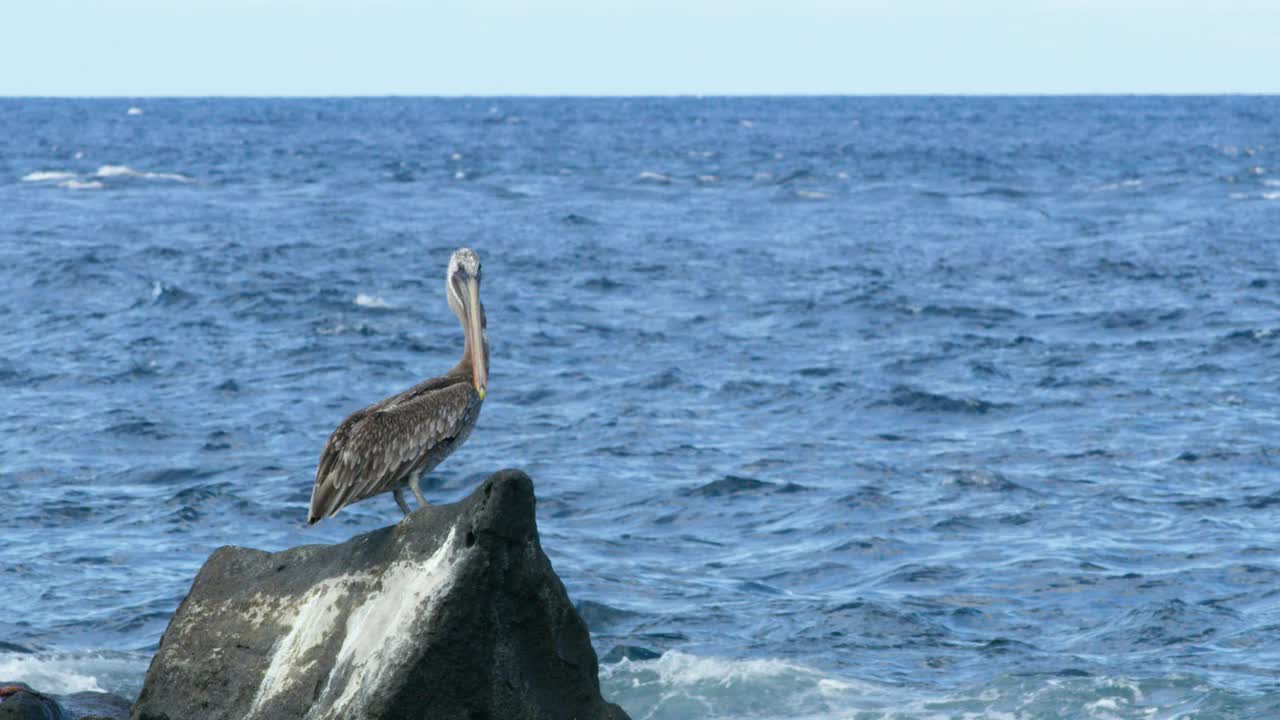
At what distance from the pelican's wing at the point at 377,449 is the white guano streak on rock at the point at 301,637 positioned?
0.62 m

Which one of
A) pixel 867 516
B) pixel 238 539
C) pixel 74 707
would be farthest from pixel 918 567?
pixel 74 707

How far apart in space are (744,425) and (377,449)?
13385 mm

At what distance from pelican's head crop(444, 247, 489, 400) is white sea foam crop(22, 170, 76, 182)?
5478 centimetres

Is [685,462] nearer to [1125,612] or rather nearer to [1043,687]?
[1125,612]

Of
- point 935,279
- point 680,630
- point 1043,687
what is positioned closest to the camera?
point 1043,687

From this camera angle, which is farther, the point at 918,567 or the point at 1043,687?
the point at 918,567

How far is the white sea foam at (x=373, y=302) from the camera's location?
3155 centimetres

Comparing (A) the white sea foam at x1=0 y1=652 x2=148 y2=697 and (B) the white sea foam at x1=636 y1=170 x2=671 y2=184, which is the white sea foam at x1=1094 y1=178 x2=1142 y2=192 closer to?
(B) the white sea foam at x1=636 y1=170 x2=671 y2=184

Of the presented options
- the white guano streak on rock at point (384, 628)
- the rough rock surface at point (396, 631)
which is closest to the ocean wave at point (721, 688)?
the rough rock surface at point (396, 631)

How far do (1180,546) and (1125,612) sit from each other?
2.14 meters

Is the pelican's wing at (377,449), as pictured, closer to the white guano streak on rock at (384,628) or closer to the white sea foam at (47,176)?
the white guano streak on rock at (384,628)

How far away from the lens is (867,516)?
1720cm

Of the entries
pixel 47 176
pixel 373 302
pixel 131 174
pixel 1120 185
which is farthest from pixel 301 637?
pixel 131 174

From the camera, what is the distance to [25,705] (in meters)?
8.54
